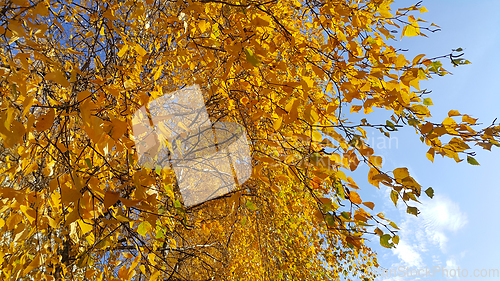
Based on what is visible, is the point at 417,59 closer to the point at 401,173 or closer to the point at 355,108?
the point at 355,108

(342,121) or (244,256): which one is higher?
(342,121)

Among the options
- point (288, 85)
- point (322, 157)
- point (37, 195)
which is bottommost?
point (322, 157)

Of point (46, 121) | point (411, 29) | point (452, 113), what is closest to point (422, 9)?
point (411, 29)

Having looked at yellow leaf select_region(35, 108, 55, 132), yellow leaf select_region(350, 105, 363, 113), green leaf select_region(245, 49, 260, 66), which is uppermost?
green leaf select_region(245, 49, 260, 66)

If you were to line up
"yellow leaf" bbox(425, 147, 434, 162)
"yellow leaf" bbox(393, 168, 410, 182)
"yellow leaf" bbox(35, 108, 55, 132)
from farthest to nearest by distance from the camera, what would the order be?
"yellow leaf" bbox(425, 147, 434, 162)
"yellow leaf" bbox(393, 168, 410, 182)
"yellow leaf" bbox(35, 108, 55, 132)

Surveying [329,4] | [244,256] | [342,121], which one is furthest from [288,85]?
[244,256]

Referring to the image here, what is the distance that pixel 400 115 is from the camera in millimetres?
1267

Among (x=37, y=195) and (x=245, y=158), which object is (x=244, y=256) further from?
(x=37, y=195)

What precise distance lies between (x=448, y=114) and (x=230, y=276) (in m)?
4.07

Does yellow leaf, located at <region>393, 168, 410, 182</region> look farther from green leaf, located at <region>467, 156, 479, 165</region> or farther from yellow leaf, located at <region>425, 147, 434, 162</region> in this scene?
green leaf, located at <region>467, 156, 479, 165</region>

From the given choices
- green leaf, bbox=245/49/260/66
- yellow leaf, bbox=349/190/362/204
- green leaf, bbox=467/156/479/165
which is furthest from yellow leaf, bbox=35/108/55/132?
green leaf, bbox=467/156/479/165

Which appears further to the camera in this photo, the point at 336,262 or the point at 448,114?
the point at 336,262

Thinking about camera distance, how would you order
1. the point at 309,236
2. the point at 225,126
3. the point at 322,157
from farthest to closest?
1. the point at 309,236
2. the point at 225,126
3. the point at 322,157

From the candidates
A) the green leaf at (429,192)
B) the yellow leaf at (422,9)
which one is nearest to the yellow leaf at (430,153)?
the green leaf at (429,192)
